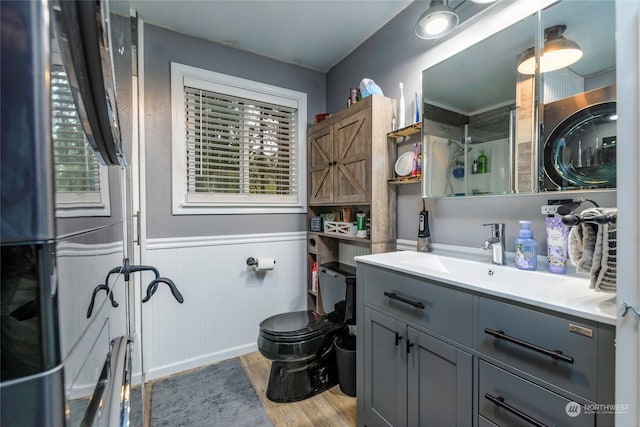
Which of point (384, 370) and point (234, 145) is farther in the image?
point (234, 145)

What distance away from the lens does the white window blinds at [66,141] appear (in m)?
0.26

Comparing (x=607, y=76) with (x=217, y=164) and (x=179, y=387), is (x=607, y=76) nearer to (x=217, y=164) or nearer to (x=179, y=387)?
(x=217, y=164)

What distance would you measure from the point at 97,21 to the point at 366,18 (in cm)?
207

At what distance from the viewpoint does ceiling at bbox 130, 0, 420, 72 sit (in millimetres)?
1799

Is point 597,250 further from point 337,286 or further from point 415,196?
point 337,286

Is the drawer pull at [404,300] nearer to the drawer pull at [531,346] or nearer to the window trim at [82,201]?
the drawer pull at [531,346]

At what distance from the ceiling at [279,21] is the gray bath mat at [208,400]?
2531 millimetres

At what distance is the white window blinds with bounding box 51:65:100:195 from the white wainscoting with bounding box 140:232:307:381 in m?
1.84

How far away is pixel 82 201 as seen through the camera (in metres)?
0.38

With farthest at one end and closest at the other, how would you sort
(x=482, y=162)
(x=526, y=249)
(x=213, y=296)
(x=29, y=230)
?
(x=213, y=296)
(x=482, y=162)
(x=526, y=249)
(x=29, y=230)

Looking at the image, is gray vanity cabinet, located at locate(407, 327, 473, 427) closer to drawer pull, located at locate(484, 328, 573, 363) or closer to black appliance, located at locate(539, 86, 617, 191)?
drawer pull, located at locate(484, 328, 573, 363)

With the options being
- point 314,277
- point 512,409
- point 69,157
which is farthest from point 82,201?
point 314,277

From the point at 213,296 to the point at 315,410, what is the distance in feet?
3.62

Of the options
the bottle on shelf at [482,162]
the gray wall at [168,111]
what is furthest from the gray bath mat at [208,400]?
the bottle on shelf at [482,162]
